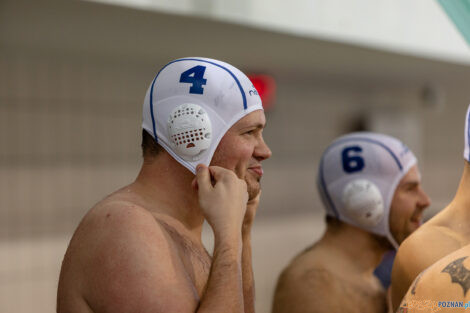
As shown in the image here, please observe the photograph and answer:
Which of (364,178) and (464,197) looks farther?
(364,178)

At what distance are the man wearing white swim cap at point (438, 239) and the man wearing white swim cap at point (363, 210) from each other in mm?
809

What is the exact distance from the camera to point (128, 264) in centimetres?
175

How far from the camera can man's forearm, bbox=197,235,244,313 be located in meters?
1.74

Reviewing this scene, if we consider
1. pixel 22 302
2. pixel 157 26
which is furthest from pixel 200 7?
pixel 22 302

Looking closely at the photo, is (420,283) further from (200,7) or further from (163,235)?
(200,7)

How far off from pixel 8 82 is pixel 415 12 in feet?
12.0

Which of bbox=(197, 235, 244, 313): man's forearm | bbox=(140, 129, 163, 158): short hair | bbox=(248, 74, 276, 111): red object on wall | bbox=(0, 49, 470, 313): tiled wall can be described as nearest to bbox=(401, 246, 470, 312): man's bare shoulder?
bbox=(197, 235, 244, 313): man's forearm

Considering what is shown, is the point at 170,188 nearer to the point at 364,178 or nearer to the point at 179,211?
the point at 179,211

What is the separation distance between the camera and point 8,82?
5320 mm

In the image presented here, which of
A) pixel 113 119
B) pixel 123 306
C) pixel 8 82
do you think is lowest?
pixel 113 119

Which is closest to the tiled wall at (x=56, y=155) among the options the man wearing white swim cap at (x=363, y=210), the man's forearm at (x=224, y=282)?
the man wearing white swim cap at (x=363, y=210)

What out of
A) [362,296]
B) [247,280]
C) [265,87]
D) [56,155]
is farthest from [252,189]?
[265,87]

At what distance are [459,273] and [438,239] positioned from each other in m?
0.87

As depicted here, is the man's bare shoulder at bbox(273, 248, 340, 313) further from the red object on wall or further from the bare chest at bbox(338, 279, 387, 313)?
the red object on wall
